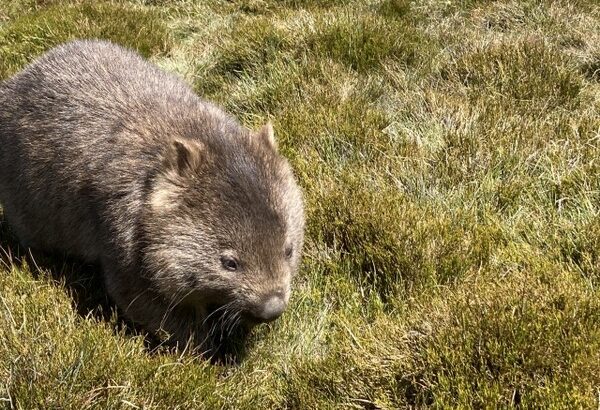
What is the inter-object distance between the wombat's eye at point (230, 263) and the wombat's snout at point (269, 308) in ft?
0.73

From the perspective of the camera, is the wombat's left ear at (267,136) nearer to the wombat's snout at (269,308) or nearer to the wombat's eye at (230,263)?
the wombat's eye at (230,263)

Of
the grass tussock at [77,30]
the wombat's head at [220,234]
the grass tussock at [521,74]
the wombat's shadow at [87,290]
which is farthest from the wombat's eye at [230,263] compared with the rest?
the grass tussock at [77,30]

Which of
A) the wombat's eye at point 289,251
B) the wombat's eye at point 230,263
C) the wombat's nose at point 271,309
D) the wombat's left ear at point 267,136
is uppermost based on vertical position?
the wombat's left ear at point 267,136

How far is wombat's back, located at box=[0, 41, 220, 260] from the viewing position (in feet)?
11.8

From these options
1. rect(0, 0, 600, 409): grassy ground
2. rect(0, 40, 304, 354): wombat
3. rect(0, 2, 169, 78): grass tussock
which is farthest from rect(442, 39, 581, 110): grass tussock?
rect(0, 2, 169, 78): grass tussock

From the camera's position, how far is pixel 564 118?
15.5 feet

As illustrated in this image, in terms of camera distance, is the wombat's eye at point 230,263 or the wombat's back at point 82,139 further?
the wombat's back at point 82,139

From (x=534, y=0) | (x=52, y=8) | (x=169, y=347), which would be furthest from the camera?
(x=52, y=8)

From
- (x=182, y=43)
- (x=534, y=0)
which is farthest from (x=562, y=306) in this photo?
(x=182, y=43)

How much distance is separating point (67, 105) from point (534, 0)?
200 inches

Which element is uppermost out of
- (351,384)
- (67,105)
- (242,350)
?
(67,105)

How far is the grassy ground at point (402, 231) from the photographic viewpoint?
2.74 meters

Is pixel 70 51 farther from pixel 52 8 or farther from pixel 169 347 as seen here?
pixel 52 8

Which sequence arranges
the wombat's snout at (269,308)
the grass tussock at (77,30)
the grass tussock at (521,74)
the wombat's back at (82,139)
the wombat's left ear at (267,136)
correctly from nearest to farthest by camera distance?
the wombat's snout at (269,308) < the wombat's back at (82,139) < the wombat's left ear at (267,136) < the grass tussock at (521,74) < the grass tussock at (77,30)
